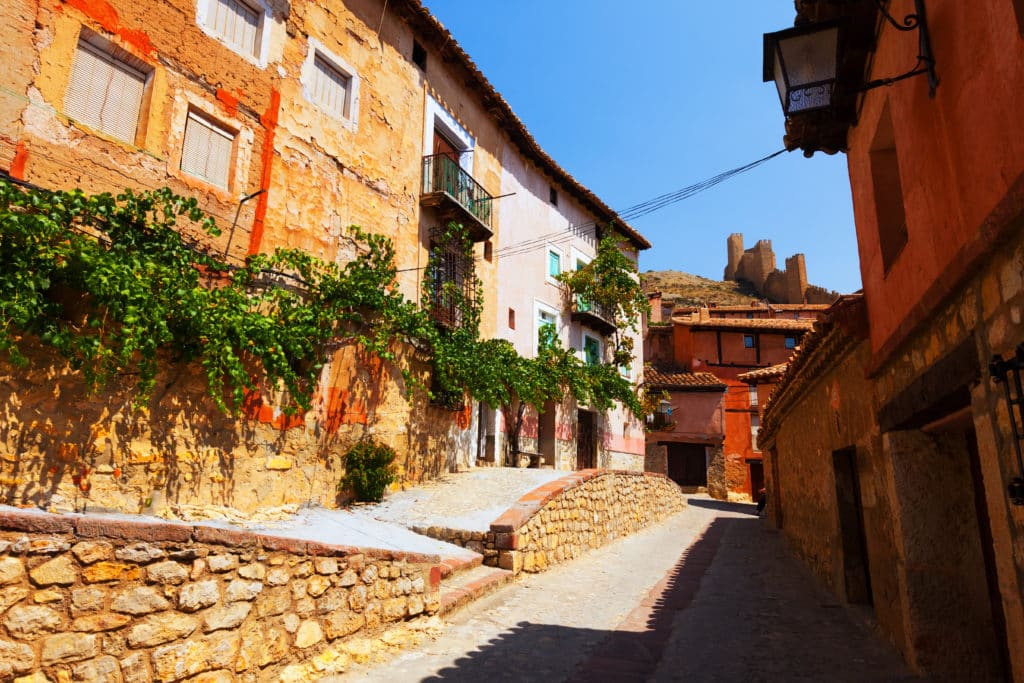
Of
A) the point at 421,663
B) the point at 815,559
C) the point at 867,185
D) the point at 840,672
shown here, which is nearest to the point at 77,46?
the point at 421,663

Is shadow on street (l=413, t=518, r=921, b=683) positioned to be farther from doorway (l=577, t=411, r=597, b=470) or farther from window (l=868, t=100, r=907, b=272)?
doorway (l=577, t=411, r=597, b=470)

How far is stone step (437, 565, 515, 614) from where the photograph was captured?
20.2 feet

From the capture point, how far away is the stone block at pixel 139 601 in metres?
3.37

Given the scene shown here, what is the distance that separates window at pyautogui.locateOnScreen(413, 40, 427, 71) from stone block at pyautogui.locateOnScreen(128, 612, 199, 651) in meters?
12.9

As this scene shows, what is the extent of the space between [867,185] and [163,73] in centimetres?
921

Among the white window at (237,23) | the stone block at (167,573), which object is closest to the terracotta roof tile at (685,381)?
the white window at (237,23)

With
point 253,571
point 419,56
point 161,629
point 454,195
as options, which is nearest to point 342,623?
point 253,571

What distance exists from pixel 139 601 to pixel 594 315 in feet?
57.5

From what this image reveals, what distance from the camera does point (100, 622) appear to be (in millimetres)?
3287

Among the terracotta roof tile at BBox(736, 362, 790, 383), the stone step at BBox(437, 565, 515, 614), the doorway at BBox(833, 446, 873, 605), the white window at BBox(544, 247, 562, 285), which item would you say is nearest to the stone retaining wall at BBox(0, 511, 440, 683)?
the stone step at BBox(437, 565, 515, 614)

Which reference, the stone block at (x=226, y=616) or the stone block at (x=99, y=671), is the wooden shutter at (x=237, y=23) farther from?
the stone block at (x=99, y=671)

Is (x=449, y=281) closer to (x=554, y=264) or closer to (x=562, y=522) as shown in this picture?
(x=554, y=264)

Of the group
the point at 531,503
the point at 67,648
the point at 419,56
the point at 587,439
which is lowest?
the point at 67,648

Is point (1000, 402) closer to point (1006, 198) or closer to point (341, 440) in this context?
point (1006, 198)
